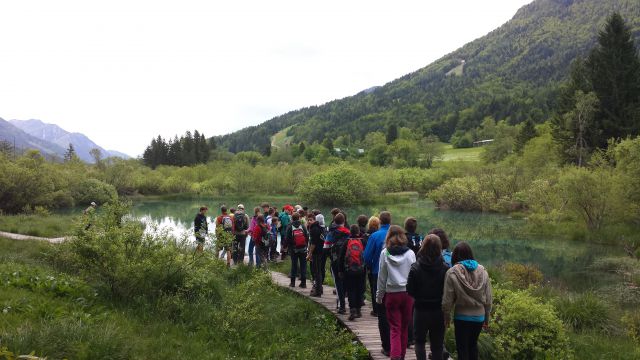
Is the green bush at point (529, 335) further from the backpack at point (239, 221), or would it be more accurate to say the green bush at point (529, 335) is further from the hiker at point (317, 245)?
the backpack at point (239, 221)

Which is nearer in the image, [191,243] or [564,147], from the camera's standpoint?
[191,243]

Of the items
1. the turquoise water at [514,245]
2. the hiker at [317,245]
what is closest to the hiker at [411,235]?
the hiker at [317,245]

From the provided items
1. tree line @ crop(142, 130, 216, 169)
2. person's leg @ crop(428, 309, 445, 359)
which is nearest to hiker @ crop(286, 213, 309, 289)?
person's leg @ crop(428, 309, 445, 359)

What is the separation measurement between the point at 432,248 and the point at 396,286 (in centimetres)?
86

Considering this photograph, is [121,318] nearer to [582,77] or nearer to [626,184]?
[626,184]

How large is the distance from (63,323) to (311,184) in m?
49.5

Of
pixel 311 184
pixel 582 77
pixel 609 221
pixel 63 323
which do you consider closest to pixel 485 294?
pixel 63 323

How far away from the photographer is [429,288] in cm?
530

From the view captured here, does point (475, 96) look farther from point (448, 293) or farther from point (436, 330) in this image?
point (448, 293)

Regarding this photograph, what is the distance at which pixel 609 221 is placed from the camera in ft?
85.9

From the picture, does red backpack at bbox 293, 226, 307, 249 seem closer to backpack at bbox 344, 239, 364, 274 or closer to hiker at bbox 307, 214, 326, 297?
hiker at bbox 307, 214, 326, 297

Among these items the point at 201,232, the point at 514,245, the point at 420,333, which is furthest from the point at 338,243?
the point at 514,245

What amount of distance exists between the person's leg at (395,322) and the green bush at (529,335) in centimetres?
225

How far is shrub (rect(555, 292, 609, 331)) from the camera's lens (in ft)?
32.0
